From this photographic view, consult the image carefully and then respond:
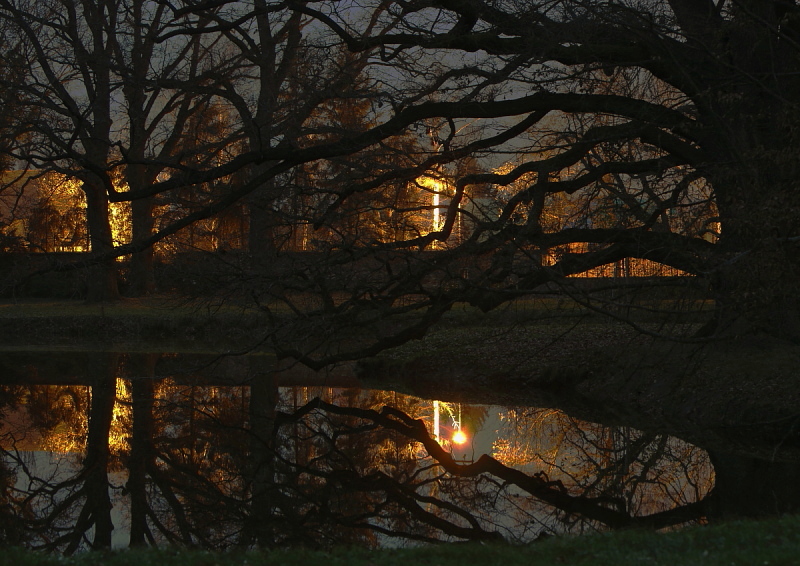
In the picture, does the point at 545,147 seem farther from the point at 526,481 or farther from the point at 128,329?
the point at 128,329

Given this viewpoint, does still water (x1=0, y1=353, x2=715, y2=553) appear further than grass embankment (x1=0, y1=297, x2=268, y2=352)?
No

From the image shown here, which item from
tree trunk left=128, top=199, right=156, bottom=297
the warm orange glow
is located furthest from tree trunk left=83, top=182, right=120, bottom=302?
the warm orange glow

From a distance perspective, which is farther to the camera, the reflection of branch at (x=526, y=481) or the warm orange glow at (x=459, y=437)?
the warm orange glow at (x=459, y=437)

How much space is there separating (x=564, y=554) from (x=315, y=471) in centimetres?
517

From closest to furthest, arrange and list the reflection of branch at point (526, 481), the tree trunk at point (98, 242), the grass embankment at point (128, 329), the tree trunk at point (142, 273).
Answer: the reflection of branch at point (526, 481) → the grass embankment at point (128, 329) → the tree trunk at point (98, 242) → the tree trunk at point (142, 273)

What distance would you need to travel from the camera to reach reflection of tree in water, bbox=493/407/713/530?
9453mm

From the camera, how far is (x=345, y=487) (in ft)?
32.2

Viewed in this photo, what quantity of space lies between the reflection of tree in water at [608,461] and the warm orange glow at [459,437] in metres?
0.52

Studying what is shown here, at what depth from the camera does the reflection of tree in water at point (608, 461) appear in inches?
372

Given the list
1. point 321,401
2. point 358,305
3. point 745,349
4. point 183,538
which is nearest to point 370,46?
point 358,305

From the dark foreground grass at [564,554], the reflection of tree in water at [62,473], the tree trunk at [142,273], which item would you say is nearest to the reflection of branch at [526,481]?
the dark foreground grass at [564,554]

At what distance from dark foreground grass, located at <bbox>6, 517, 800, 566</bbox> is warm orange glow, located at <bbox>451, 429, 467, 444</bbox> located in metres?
6.80

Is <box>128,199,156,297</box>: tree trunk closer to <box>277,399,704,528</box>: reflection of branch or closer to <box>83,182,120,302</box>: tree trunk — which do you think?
<box>83,182,120,302</box>: tree trunk

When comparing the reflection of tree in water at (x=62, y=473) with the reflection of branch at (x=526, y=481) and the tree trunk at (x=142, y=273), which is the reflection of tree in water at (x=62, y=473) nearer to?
the reflection of branch at (x=526, y=481)
